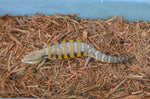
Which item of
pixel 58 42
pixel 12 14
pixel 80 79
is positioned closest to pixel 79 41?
pixel 58 42

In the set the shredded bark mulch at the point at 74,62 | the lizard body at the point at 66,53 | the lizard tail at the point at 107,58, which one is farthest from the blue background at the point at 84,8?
the lizard tail at the point at 107,58

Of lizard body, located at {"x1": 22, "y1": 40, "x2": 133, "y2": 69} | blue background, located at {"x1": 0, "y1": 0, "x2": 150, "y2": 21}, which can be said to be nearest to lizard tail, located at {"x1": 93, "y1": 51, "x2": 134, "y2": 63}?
lizard body, located at {"x1": 22, "y1": 40, "x2": 133, "y2": 69}

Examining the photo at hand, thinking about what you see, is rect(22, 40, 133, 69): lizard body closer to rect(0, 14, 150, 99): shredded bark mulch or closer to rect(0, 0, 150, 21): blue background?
rect(0, 14, 150, 99): shredded bark mulch

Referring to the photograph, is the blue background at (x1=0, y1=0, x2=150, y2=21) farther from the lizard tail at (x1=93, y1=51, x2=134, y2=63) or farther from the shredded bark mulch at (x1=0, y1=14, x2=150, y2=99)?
the lizard tail at (x1=93, y1=51, x2=134, y2=63)

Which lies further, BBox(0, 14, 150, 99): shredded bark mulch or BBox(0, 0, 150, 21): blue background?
BBox(0, 0, 150, 21): blue background

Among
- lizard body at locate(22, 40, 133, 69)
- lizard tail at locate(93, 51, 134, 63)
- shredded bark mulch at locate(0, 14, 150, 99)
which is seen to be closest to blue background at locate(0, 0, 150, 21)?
shredded bark mulch at locate(0, 14, 150, 99)

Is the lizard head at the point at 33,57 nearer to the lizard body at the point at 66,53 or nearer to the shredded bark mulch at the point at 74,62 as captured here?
the lizard body at the point at 66,53

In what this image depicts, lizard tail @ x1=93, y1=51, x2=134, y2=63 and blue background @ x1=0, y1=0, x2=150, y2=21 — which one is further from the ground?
blue background @ x1=0, y1=0, x2=150, y2=21
